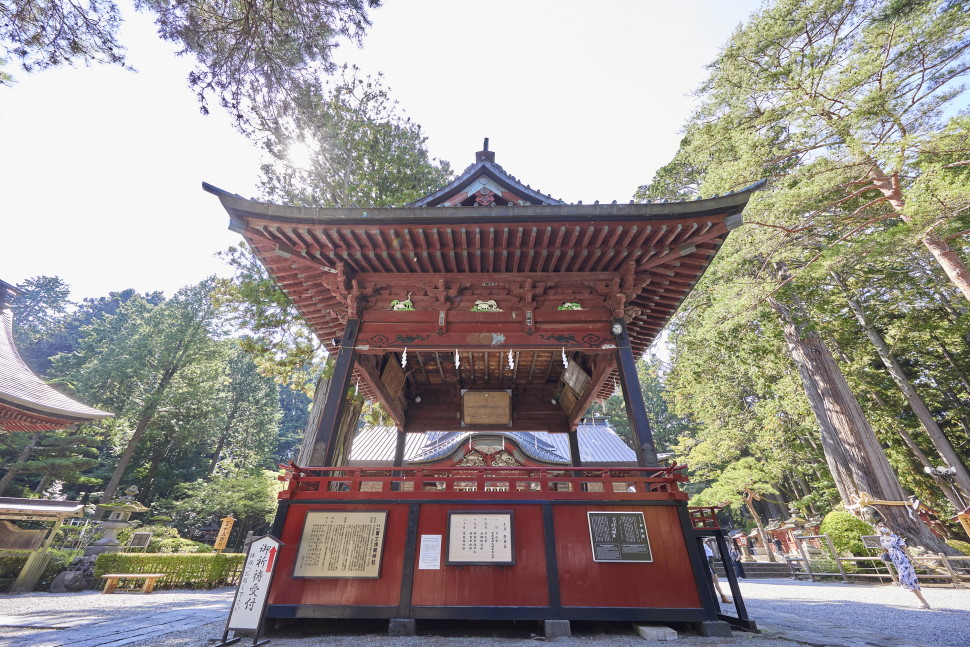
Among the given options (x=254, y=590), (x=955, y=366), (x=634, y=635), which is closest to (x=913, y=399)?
(x=955, y=366)

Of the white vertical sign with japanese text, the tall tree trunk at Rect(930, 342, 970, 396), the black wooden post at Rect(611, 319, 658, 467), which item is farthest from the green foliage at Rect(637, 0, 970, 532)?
the white vertical sign with japanese text

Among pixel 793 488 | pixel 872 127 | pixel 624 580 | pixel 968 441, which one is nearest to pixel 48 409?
pixel 624 580

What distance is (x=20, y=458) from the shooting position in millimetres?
21734

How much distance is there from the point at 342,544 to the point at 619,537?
371 centimetres

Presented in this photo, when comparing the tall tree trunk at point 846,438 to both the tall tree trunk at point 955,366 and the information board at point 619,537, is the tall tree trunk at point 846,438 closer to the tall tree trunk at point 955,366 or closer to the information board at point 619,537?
the tall tree trunk at point 955,366

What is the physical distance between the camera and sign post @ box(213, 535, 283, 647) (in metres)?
4.22

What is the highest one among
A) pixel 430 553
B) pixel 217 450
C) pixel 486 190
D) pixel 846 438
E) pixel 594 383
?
pixel 217 450

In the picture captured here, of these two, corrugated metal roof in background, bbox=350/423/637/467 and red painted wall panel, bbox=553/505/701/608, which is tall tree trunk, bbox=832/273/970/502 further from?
red painted wall panel, bbox=553/505/701/608

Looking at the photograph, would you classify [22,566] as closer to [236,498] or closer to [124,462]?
[236,498]

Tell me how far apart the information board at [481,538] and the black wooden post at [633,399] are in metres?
2.20

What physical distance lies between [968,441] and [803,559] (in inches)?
530

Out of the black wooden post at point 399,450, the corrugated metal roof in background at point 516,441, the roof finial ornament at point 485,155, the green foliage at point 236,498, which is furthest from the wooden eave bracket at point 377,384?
the green foliage at point 236,498

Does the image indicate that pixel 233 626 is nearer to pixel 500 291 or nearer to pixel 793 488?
pixel 500 291

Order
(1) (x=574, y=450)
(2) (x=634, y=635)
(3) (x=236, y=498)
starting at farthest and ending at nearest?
1. (3) (x=236, y=498)
2. (1) (x=574, y=450)
3. (2) (x=634, y=635)
